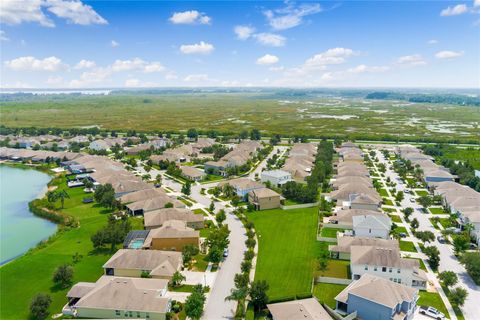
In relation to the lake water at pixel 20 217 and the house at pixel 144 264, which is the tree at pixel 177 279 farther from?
the lake water at pixel 20 217

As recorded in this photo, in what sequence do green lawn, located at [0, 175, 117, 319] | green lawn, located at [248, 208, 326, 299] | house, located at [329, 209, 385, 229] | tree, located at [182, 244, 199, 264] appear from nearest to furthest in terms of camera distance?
1. green lawn, located at [0, 175, 117, 319]
2. green lawn, located at [248, 208, 326, 299]
3. tree, located at [182, 244, 199, 264]
4. house, located at [329, 209, 385, 229]

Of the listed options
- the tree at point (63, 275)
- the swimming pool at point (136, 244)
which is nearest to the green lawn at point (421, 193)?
the swimming pool at point (136, 244)

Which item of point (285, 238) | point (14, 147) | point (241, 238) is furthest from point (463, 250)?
point (14, 147)

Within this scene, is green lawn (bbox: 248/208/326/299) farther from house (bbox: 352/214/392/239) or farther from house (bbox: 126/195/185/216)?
house (bbox: 126/195/185/216)

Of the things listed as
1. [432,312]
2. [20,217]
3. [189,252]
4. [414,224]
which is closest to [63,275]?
[189,252]

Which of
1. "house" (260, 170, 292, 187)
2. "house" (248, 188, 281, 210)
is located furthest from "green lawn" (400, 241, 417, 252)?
"house" (260, 170, 292, 187)

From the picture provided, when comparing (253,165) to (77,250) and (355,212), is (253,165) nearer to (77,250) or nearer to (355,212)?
(355,212)

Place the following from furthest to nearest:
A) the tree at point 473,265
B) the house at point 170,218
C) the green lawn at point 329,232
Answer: the house at point 170,218 → the green lawn at point 329,232 → the tree at point 473,265
